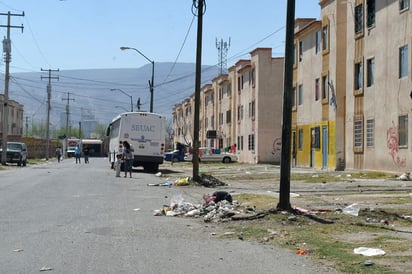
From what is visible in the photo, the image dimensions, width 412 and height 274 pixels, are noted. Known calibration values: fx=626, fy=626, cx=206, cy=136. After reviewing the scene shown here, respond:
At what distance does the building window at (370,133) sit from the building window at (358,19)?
178 inches

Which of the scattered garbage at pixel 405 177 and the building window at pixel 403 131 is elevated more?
the building window at pixel 403 131

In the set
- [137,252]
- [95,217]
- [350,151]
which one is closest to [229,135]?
[350,151]

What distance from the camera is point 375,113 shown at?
2844 centimetres

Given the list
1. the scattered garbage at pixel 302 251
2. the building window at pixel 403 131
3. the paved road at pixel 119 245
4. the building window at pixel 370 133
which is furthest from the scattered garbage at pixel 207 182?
the scattered garbage at pixel 302 251

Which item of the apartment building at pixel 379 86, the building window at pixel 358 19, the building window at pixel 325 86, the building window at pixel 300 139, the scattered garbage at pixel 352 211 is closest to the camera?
the scattered garbage at pixel 352 211

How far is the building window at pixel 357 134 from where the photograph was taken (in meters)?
30.3

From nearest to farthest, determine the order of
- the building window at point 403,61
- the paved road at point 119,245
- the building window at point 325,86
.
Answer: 1. the paved road at point 119,245
2. the building window at point 403,61
3. the building window at point 325,86

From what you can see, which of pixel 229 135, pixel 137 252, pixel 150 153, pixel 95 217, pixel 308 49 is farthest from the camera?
pixel 229 135

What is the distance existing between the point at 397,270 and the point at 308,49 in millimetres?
31765

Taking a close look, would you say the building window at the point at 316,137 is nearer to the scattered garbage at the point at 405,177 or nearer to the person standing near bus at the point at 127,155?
the person standing near bus at the point at 127,155

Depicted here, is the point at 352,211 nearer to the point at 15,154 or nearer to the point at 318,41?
the point at 318,41

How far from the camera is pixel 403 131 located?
1011 inches

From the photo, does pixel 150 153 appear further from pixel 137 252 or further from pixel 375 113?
pixel 137 252

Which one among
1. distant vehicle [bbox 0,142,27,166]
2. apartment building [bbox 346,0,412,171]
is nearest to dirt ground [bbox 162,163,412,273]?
apartment building [bbox 346,0,412,171]
